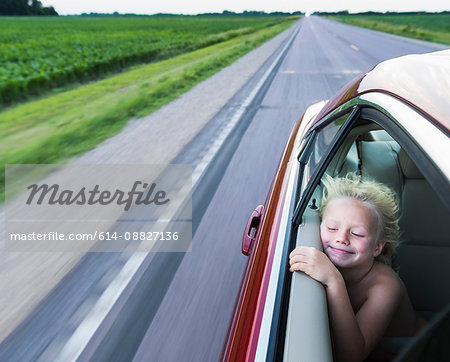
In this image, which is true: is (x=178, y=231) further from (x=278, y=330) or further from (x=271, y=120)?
(x=271, y=120)

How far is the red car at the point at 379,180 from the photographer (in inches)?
46.4

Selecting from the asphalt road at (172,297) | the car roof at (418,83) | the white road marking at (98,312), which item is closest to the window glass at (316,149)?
the car roof at (418,83)

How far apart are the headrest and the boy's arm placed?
2.19 ft

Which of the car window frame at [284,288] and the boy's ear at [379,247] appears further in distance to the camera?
the boy's ear at [379,247]

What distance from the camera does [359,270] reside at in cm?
165

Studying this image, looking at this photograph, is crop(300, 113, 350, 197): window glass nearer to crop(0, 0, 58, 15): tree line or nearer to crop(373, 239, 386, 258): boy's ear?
crop(373, 239, 386, 258): boy's ear

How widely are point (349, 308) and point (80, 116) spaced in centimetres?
845

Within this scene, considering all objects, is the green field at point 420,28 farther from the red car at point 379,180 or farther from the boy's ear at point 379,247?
the boy's ear at point 379,247

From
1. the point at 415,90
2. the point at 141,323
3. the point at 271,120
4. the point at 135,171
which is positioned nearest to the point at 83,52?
the point at 271,120

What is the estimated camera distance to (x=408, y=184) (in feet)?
6.86

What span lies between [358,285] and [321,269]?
0.72 feet

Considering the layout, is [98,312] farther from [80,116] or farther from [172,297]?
[80,116]

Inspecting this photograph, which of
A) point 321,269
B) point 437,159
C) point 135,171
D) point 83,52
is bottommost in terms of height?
point 83,52

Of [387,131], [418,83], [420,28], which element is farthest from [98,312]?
[420,28]
